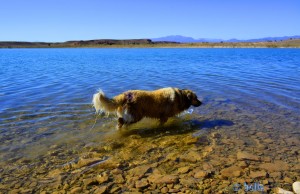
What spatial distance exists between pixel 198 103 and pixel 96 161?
4.71m

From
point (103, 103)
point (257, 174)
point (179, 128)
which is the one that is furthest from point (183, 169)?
point (103, 103)

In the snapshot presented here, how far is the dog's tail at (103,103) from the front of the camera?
8078 mm

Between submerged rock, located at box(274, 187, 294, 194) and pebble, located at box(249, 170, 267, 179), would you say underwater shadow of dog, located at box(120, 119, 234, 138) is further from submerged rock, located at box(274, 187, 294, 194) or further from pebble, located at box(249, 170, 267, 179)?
submerged rock, located at box(274, 187, 294, 194)

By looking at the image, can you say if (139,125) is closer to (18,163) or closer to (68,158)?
(68,158)

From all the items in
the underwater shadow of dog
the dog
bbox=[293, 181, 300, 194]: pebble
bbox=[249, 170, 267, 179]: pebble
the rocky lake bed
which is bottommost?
the underwater shadow of dog

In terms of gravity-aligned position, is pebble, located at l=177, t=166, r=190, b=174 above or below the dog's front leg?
below

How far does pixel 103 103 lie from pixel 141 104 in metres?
1.18

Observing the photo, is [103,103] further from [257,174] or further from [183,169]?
[257,174]

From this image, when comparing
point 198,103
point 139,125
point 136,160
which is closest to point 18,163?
point 136,160

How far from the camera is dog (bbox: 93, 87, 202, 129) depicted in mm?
8281

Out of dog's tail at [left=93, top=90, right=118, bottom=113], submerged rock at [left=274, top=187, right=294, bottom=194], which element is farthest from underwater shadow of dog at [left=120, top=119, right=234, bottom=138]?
submerged rock at [left=274, top=187, right=294, bottom=194]

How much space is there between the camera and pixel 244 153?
22.5ft

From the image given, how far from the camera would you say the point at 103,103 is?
8.16 metres

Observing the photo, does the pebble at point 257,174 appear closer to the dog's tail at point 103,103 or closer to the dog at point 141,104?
the dog at point 141,104
